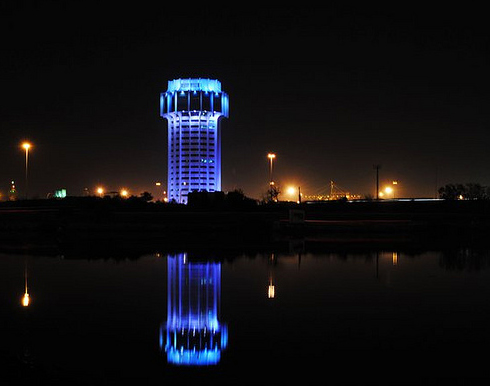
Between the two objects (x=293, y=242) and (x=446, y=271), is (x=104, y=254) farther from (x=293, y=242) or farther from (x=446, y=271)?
(x=446, y=271)

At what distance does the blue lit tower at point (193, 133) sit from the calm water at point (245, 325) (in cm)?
11640

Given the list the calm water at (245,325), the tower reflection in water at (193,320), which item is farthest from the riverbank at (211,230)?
the calm water at (245,325)

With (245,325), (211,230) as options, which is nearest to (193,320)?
(245,325)

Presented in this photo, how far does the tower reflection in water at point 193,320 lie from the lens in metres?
10.9


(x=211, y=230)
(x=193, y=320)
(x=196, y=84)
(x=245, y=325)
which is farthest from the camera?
(x=196, y=84)

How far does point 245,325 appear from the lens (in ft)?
43.1

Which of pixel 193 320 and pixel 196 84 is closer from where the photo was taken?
pixel 193 320

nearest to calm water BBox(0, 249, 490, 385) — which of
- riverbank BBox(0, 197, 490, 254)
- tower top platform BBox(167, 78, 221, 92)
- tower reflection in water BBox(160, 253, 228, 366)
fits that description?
tower reflection in water BBox(160, 253, 228, 366)

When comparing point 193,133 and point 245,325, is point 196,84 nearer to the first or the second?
point 193,133

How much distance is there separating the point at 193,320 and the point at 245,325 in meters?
1.29

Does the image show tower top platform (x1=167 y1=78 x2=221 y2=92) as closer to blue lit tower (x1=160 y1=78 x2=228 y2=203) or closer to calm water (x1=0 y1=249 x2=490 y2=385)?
blue lit tower (x1=160 y1=78 x2=228 y2=203)

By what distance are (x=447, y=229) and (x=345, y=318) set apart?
3388 cm

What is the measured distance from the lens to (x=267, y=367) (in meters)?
10.1

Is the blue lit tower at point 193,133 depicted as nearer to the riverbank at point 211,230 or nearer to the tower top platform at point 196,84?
the tower top platform at point 196,84
